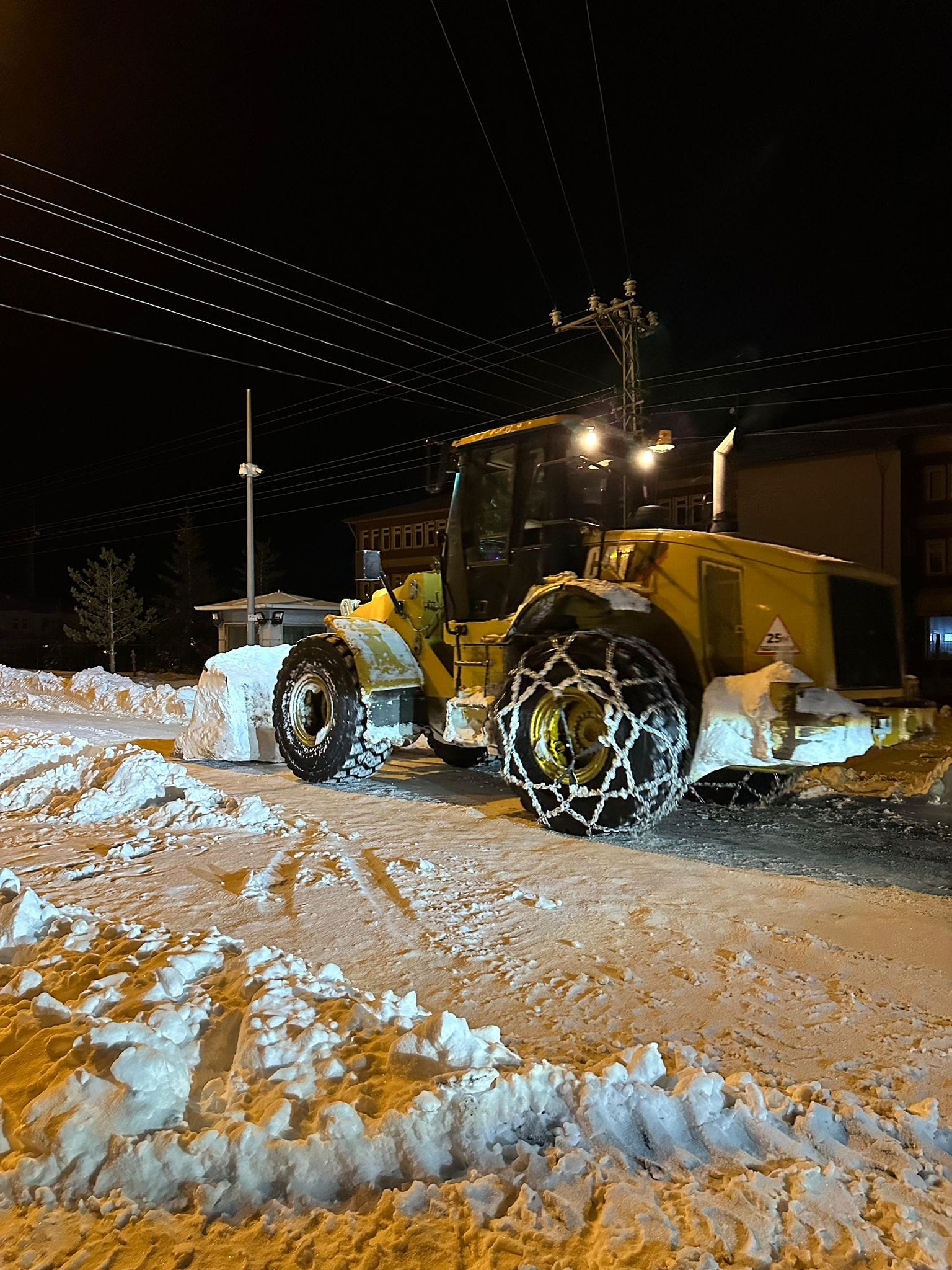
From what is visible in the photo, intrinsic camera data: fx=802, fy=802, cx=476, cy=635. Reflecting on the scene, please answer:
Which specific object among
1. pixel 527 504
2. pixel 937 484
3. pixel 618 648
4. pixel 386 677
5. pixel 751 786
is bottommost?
pixel 751 786

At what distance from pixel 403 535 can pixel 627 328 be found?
22.7 m

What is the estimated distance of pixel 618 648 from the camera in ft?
18.6

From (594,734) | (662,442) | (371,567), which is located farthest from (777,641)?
(371,567)

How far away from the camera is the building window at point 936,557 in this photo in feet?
79.4

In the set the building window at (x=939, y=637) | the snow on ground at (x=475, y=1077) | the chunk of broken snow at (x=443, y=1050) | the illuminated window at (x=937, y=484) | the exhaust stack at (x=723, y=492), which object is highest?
the illuminated window at (x=937, y=484)

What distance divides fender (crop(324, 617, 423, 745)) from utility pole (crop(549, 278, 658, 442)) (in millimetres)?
9823

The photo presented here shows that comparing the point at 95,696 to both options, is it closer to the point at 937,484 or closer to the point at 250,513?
the point at 250,513

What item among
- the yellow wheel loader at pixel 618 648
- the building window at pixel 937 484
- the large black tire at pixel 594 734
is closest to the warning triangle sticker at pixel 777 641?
the yellow wheel loader at pixel 618 648

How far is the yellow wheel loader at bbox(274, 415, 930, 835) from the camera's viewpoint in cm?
533

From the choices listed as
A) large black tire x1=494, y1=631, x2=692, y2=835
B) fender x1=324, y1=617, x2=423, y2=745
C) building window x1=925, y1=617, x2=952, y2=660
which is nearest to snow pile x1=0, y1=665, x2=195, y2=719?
fender x1=324, y1=617, x2=423, y2=745

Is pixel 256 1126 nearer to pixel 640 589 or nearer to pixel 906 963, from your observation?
pixel 906 963

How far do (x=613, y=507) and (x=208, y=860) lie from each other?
4615mm

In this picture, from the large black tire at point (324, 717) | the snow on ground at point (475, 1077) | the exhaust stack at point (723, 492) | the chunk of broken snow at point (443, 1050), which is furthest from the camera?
the large black tire at point (324, 717)

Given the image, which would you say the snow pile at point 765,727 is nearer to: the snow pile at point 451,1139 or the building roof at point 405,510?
the snow pile at point 451,1139
